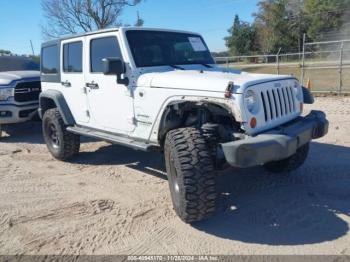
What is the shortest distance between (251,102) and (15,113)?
6486 mm

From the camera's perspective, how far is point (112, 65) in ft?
15.1

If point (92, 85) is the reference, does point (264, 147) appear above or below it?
below

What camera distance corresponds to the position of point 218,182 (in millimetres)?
5199

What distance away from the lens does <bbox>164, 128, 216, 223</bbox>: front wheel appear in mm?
3746

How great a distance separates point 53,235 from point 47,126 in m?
3.41

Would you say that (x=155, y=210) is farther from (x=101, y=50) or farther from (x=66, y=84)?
Answer: (x=66, y=84)

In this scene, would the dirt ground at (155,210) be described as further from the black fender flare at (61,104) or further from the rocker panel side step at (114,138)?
the black fender flare at (61,104)

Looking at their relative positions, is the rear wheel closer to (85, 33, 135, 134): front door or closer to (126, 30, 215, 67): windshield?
(85, 33, 135, 134): front door

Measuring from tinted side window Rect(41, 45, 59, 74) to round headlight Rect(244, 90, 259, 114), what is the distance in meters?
4.05

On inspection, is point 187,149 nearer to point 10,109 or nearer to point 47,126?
point 47,126

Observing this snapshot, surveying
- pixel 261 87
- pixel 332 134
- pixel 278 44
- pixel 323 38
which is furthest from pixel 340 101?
pixel 278 44

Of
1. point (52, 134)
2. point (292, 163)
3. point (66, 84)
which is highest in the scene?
point (66, 84)

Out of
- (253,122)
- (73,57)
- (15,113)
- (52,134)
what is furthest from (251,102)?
(15,113)

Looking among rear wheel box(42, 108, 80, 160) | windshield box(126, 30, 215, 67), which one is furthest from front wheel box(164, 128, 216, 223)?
rear wheel box(42, 108, 80, 160)
